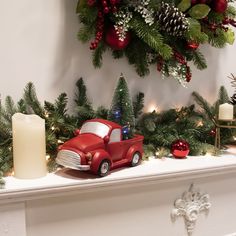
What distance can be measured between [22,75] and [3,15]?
19 cm

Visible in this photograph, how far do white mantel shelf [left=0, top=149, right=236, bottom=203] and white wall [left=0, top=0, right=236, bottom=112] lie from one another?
11.8 inches

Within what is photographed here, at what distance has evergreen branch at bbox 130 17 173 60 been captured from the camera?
1.06m

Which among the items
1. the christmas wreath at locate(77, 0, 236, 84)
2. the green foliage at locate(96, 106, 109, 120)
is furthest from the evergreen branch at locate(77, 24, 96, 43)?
the green foliage at locate(96, 106, 109, 120)

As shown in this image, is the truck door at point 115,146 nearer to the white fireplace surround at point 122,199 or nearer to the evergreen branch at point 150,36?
the white fireplace surround at point 122,199

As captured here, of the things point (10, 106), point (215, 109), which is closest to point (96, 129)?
point (10, 106)

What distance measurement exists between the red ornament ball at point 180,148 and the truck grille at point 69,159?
379mm

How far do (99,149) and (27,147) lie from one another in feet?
0.62

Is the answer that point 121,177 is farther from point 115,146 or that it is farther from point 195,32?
point 195,32

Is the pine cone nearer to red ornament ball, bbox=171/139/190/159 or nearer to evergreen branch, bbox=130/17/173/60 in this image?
evergreen branch, bbox=130/17/173/60

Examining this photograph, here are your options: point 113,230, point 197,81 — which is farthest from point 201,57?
point 113,230

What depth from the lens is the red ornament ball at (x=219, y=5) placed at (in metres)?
1.14

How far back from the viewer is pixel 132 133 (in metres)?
1.07

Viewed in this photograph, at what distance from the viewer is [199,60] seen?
126cm

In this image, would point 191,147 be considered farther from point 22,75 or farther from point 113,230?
point 22,75
